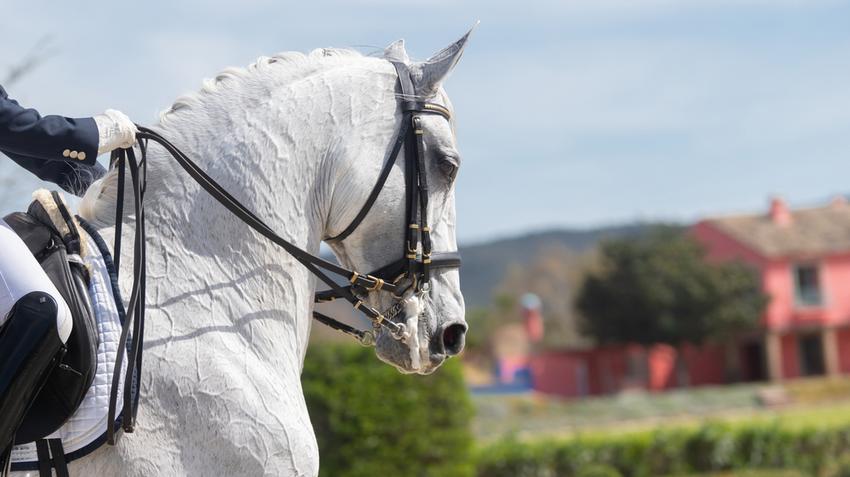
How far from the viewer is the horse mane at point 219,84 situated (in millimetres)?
2928

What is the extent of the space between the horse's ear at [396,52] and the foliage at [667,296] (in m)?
44.2

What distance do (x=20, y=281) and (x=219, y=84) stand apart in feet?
2.98

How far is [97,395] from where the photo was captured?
2.62 meters

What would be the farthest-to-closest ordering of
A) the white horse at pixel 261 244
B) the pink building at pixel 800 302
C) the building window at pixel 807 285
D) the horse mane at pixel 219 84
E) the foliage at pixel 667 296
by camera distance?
the building window at pixel 807 285, the pink building at pixel 800 302, the foliage at pixel 667 296, the horse mane at pixel 219 84, the white horse at pixel 261 244

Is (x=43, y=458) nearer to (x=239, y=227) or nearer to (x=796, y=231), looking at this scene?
(x=239, y=227)

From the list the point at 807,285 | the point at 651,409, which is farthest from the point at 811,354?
the point at 651,409

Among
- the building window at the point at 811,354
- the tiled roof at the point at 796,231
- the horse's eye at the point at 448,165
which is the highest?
the tiled roof at the point at 796,231

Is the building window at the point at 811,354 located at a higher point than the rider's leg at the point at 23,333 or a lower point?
lower

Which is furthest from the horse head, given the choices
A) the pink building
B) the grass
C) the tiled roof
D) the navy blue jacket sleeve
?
the tiled roof

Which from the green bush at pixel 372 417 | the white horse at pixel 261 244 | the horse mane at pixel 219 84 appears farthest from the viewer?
the green bush at pixel 372 417

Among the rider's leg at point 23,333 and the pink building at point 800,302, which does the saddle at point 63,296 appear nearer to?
the rider's leg at point 23,333

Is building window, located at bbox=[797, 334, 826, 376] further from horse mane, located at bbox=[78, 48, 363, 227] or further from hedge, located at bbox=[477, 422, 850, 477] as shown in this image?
horse mane, located at bbox=[78, 48, 363, 227]

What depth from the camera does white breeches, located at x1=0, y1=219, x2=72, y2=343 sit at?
256 centimetres

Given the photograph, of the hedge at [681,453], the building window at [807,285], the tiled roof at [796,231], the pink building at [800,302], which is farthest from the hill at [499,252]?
the hedge at [681,453]
